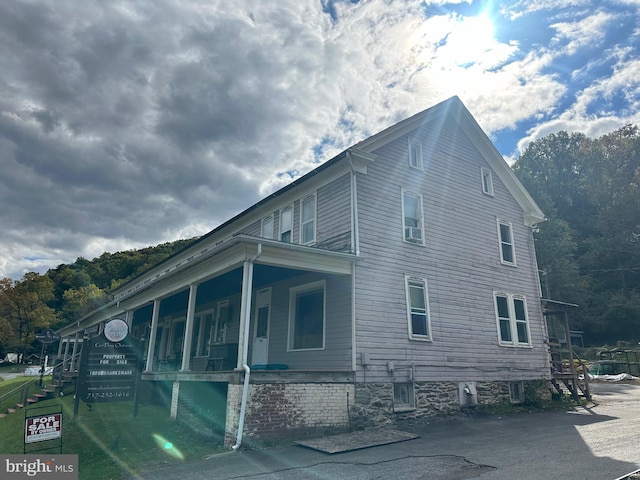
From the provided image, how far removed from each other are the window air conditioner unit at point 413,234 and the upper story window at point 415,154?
2.15 metres

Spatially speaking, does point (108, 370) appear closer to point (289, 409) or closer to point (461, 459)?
point (289, 409)

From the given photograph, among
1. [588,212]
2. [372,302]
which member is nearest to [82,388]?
[372,302]

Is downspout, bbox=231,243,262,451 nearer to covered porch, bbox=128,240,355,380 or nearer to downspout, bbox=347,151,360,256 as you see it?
covered porch, bbox=128,240,355,380

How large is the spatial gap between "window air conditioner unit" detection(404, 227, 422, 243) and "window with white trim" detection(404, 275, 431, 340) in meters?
1.17

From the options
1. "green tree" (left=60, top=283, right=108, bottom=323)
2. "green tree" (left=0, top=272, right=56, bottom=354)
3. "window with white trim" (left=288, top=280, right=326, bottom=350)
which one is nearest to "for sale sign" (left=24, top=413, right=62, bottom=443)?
"window with white trim" (left=288, top=280, right=326, bottom=350)

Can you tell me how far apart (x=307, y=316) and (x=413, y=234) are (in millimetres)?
4042

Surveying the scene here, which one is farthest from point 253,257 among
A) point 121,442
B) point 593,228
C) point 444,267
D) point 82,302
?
point 82,302

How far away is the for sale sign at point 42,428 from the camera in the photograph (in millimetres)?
7184

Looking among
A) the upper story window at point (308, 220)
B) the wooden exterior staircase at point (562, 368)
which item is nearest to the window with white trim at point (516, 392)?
the wooden exterior staircase at point (562, 368)

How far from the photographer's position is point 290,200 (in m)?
14.6

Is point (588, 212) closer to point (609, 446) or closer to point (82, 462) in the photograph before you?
point (609, 446)

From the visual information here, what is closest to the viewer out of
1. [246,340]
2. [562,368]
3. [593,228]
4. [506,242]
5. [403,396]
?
[246,340]

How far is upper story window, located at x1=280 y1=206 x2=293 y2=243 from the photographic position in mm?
14422

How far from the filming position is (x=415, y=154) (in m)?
14.3
